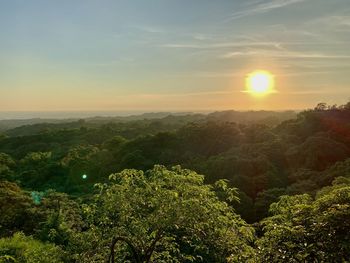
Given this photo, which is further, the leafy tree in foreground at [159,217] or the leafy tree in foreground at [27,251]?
the leafy tree in foreground at [27,251]

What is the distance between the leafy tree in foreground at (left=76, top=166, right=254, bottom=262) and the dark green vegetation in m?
0.04

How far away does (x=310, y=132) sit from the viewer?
7162 centimetres

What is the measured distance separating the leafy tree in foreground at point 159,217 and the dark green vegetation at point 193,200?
39 mm

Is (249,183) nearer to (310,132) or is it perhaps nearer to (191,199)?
(310,132)

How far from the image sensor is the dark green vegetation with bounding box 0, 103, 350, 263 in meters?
10.1

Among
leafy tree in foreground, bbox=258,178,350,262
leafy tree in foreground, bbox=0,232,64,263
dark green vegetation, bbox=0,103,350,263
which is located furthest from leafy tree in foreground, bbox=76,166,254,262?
leafy tree in foreground, bbox=0,232,64,263

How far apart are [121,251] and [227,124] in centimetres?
7328

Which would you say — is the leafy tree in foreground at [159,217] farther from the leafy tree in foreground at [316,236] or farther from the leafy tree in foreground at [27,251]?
the leafy tree in foreground at [27,251]

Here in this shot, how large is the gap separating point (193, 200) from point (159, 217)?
146 centimetres

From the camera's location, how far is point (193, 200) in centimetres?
1308

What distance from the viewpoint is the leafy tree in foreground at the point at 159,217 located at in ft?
44.5

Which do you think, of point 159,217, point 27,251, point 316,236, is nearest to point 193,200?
point 159,217

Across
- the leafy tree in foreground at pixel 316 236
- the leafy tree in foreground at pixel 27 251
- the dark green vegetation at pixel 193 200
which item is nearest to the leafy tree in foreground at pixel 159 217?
the dark green vegetation at pixel 193 200

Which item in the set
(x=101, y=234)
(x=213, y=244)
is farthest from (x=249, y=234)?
(x=101, y=234)
